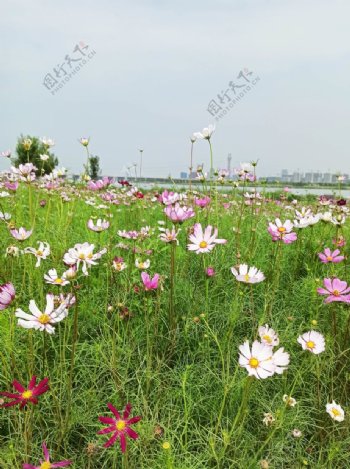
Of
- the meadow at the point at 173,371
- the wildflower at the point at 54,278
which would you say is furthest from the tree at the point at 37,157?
the wildflower at the point at 54,278

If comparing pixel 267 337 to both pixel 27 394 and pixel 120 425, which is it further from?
pixel 27 394

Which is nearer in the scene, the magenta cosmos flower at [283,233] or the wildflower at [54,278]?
the wildflower at [54,278]

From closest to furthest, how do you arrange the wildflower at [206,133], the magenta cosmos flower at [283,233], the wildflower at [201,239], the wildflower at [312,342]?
the wildflower at [312,342] < the wildflower at [201,239] < the magenta cosmos flower at [283,233] < the wildflower at [206,133]

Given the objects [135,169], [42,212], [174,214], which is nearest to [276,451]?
[174,214]

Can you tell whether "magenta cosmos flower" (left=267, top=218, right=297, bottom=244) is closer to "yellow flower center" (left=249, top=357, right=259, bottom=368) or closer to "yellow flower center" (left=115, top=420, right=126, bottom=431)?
"yellow flower center" (left=249, top=357, right=259, bottom=368)

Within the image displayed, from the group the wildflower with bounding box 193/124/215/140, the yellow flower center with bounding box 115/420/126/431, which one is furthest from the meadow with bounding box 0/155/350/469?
the wildflower with bounding box 193/124/215/140

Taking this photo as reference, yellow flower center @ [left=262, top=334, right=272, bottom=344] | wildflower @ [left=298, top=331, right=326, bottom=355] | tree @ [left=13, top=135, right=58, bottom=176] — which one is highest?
tree @ [left=13, top=135, right=58, bottom=176]

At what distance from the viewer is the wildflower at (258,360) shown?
0.72m

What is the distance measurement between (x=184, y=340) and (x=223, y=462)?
0.48m

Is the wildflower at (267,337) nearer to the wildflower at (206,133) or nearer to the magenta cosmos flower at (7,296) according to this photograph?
the magenta cosmos flower at (7,296)

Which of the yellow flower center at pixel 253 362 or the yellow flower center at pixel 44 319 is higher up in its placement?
the yellow flower center at pixel 44 319

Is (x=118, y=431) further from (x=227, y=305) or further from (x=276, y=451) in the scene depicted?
(x=227, y=305)

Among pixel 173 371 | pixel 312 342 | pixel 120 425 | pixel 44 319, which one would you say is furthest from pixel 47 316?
pixel 312 342

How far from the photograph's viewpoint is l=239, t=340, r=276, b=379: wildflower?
2.35 ft
